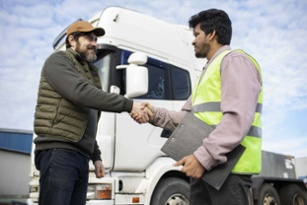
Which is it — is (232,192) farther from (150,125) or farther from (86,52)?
(150,125)

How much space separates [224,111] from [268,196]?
13.5ft

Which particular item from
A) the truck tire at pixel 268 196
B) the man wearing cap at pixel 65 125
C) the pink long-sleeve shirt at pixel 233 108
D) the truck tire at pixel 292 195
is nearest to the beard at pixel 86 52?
the man wearing cap at pixel 65 125

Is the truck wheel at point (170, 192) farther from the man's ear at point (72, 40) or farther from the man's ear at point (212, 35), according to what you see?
the man's ear at point (212, 35)

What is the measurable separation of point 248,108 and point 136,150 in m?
2.23

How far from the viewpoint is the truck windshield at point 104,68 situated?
12.1ft

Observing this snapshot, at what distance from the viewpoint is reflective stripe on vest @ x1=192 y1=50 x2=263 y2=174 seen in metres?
1.75

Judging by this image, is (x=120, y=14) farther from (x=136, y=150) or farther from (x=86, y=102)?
(x=86, y=102)

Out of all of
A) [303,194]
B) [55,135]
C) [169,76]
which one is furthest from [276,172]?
[55,135]

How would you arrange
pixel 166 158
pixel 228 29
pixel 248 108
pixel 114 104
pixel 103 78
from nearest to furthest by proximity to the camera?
pixel 248 108
pixel 228 29
pixel 114 104
pixel 103 78
pixel 166 158

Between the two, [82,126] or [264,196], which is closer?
[82,126]

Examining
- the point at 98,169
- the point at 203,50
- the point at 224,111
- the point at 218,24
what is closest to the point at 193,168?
the point at 224,111

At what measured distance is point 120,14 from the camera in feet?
13.5

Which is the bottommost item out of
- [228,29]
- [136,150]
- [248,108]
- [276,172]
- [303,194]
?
[303,194]

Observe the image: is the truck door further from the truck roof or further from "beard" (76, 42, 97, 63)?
"beard" (76, 42, 97, 63)
